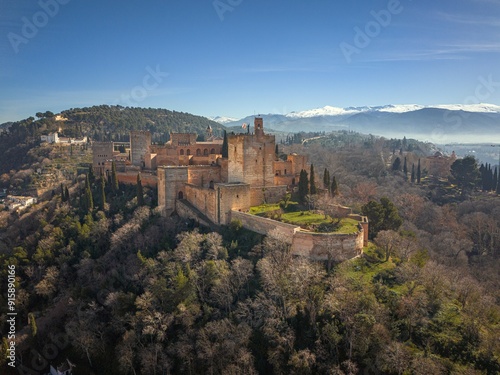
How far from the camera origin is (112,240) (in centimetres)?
3303

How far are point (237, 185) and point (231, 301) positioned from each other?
10547 millimetres

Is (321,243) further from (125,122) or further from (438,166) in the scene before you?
(125,122)

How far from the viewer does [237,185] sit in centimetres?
3216

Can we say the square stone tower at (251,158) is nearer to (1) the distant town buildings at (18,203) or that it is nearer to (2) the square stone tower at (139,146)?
(2) the square stone tower at (139,146)

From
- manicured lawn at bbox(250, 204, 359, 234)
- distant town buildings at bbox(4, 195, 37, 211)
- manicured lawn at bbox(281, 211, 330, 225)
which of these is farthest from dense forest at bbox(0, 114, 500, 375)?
distant town buildings at bbox(4, 195, 37, 211)

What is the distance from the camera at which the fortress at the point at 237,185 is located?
26.8 m

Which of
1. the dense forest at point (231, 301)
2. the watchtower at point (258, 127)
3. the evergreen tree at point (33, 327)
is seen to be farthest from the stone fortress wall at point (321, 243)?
the evergreen tree at point (33, 327)

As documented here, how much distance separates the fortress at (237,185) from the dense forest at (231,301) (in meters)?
1.07

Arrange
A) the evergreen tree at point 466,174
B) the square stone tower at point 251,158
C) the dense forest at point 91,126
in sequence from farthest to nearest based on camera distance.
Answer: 1. the dense forest at point 91,126
2. the evergreen tree at point 466,174
3. the square stone tower at point 251,158

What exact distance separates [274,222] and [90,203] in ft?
70.0

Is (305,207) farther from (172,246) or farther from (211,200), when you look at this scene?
(172,246)

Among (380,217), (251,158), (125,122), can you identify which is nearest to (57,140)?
(125,122)

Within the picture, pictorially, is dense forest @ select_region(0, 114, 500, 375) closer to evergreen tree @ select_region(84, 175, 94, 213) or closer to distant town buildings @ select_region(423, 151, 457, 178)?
evergreen tree @ select_region(84, 175, 94, 213)

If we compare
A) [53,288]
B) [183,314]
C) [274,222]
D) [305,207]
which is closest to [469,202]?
[305,207]
